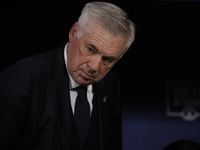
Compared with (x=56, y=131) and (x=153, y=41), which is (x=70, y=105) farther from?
(x=153, y=41)

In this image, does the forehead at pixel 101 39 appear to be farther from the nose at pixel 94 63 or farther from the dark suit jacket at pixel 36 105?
the dark suit jacket at pixel 36 105

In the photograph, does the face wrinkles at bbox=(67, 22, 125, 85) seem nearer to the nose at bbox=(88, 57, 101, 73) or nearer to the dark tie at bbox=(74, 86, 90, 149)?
the nose at bbox=(88, 57, 101, 73)

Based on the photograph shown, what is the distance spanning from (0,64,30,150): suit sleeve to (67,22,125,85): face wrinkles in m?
0.17

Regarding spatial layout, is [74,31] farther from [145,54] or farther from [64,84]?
[145,54]


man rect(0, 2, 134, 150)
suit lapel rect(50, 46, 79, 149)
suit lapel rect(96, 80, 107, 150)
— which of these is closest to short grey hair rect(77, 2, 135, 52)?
man rect(0, 2, 134, 150)

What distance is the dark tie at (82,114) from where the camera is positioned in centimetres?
104

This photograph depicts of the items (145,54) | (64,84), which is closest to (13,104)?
(64,84)

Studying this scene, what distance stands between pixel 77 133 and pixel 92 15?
429 millimetres

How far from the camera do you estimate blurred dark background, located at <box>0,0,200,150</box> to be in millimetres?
1308

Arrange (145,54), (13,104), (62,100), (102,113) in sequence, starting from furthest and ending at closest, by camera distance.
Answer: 1. (145,54)
2. (102,113)
3. (62,100)
4. (13,104)

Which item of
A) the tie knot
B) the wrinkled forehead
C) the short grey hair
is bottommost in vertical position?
the tie knot

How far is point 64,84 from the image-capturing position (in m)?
1.01

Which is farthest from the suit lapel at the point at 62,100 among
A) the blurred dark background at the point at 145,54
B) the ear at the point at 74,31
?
the blurred dark background at the point at 145,54

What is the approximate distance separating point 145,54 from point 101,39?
0.67m
